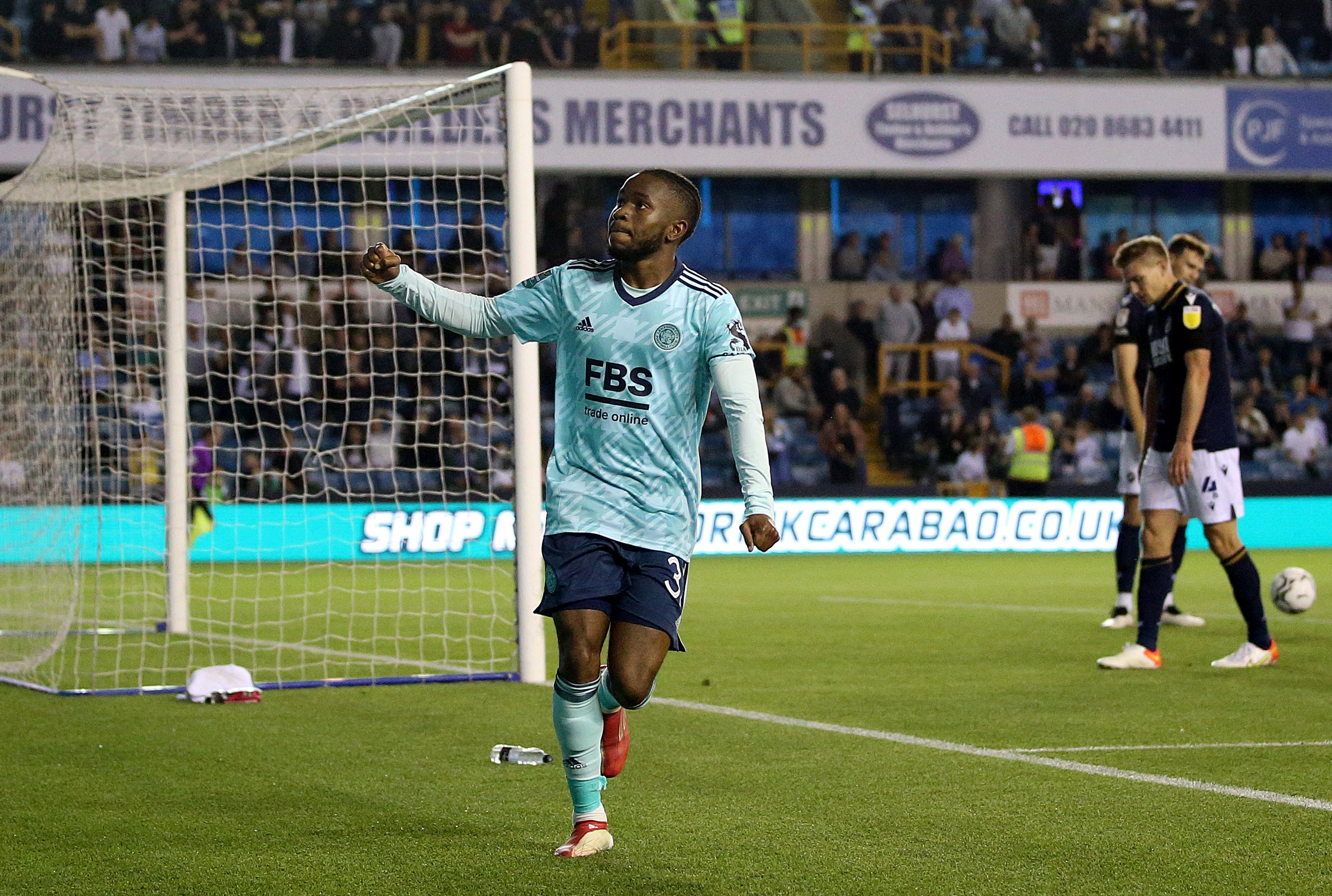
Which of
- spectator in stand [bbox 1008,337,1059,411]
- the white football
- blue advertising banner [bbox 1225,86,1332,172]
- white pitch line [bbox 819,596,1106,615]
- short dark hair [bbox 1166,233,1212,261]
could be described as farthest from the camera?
blue advertising banner [bbox 1225,86,1332,172]

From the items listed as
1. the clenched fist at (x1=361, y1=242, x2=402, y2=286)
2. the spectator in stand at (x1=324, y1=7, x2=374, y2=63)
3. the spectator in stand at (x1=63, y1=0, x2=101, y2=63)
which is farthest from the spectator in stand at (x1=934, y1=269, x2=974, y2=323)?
the clenched fist at (x1=361, y1=242, x2=402, y2=286)

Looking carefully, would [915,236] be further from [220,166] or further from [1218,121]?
[220,166]

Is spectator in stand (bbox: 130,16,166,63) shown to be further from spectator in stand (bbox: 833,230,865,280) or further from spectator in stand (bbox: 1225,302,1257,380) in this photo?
spectator in stand (bbox: 1225,302,1257,380)

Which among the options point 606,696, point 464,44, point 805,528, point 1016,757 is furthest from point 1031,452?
point 606,696

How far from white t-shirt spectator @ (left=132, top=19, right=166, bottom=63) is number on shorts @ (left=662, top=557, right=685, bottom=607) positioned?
20296 millimetres

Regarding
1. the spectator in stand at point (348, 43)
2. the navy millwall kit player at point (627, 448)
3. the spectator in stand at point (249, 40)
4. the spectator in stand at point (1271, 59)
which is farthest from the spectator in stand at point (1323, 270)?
the navy millwall kit player at point (627, 448)

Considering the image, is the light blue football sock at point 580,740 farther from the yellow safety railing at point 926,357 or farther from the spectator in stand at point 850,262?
the spectator in stand at point 850,262

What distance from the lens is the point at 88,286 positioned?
9.07 metres

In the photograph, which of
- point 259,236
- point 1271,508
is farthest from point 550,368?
point 1271,508

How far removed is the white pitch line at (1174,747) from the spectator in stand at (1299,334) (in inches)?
850

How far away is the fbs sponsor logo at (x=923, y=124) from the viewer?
2506 centimetres

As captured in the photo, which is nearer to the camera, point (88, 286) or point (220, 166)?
point (88, 286)

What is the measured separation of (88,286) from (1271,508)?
15.9 meters

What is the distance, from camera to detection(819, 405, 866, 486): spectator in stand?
21.0 metres
